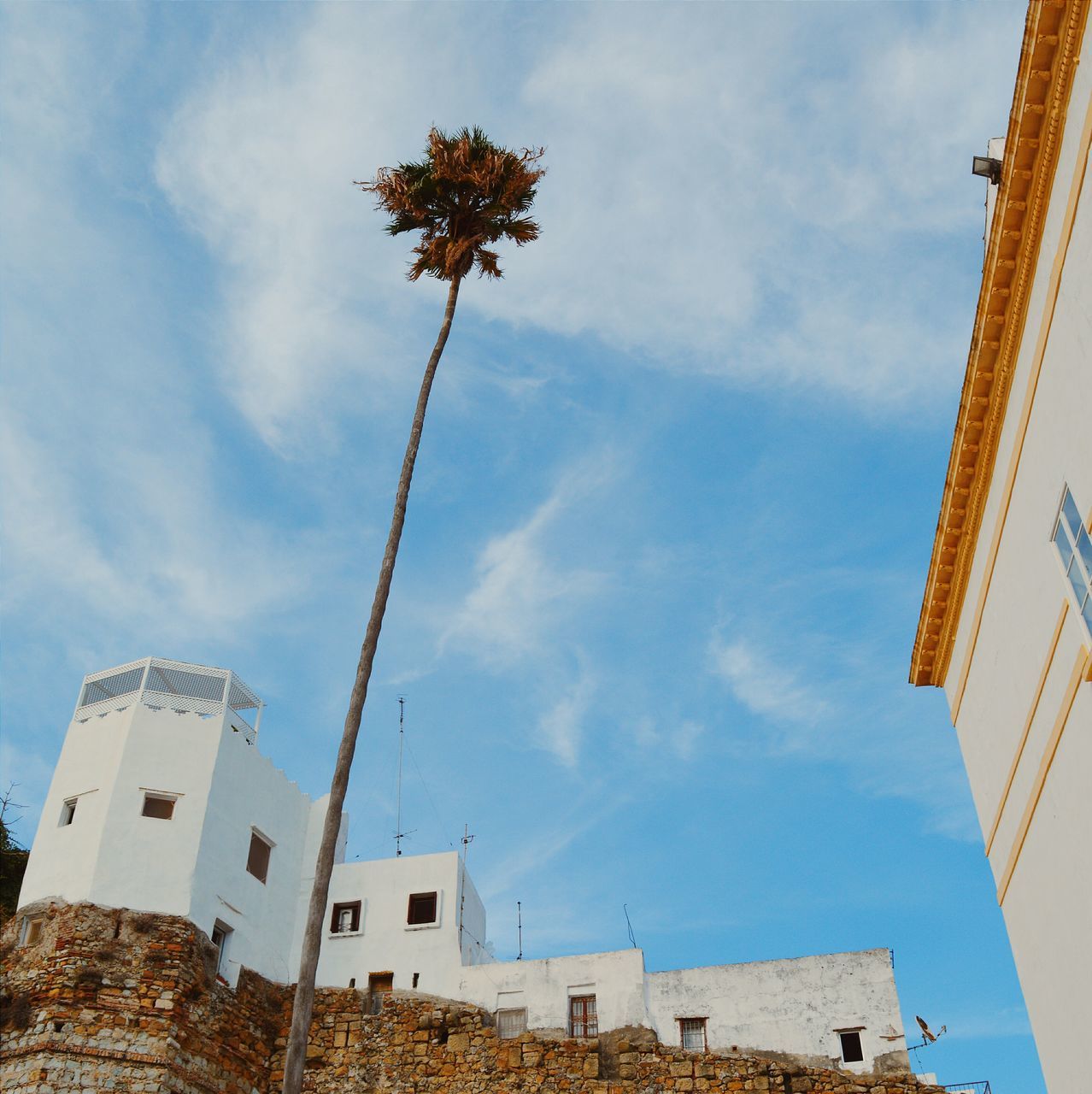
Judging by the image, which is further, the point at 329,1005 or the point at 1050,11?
the point at 329,1005

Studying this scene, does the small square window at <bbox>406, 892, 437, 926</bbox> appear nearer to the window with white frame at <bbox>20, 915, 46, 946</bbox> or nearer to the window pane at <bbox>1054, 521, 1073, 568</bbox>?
the window with white frame at <bbox>20, 915, 46, 946</bbox>

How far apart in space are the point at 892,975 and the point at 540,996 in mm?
8182

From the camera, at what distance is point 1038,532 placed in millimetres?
14422

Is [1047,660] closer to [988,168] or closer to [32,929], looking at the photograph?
[988,168]

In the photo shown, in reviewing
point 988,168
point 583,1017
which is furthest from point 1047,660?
point 583,1017

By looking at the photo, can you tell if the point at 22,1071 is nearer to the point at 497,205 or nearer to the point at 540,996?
the point at 540,996

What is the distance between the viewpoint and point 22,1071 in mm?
22906

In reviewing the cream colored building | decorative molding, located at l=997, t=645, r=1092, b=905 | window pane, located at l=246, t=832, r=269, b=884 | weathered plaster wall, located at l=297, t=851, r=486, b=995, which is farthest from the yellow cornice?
window pane, located at l=246, t=832, r=269, b=884

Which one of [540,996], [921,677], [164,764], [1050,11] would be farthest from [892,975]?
[1050,11]

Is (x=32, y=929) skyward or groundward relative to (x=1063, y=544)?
skyward

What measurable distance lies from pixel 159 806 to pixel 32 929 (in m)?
3.67

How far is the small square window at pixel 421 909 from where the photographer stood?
99.3 feet

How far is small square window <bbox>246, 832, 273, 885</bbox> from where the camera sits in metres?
29.5

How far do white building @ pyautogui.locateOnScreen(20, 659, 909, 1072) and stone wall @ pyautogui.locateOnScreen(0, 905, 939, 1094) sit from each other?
0.67m
